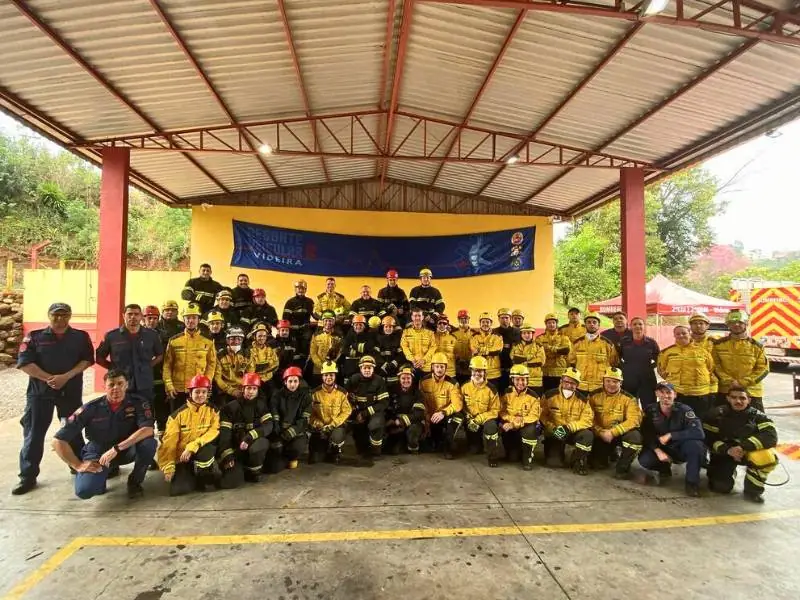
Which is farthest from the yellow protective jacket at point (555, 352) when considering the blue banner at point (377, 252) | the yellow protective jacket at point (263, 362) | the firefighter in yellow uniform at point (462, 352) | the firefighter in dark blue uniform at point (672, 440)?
the blue banner at point (377, 252)

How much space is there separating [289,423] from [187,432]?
1.07m

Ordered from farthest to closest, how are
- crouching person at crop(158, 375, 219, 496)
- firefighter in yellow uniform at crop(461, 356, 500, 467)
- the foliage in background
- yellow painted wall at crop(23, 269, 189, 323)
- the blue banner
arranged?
the foliage in background → the blue banner → yellow painted wall at crop(23, 269, 189, 323) → firefighter in yellow uniform at crop(461, 356, 500, 467) → crouching person at crop(158, 375, 219, 496)

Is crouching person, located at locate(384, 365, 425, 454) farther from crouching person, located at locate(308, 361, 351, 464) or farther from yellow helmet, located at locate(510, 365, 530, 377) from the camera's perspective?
yellow helmet, located at locate(510, 365, 530, 377)

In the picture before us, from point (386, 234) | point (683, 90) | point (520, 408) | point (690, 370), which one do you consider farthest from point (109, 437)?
point (386, 234)

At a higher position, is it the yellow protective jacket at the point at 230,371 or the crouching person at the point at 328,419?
the yellow protective jacket at the point at 230,371

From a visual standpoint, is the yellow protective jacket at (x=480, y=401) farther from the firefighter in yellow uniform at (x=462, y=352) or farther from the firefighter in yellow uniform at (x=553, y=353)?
the firefighter in yellow uniform at (x=553, y=353)

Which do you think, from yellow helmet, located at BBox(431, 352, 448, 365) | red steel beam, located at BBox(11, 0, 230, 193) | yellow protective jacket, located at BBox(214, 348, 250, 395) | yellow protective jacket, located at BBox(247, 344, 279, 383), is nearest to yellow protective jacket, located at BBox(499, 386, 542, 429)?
yellow helmet, located at BBox(431, 352, 448, 365)

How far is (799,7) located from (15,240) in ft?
91.0

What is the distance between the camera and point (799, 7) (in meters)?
5.12

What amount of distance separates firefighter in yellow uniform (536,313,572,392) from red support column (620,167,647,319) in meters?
4.42

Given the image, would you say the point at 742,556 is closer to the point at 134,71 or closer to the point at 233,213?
the point at 134,71

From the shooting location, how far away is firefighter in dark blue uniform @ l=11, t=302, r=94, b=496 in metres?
4.13

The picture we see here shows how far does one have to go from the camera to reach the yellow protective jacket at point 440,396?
5.43 metres

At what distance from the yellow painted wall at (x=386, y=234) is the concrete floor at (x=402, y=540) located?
349 inches
